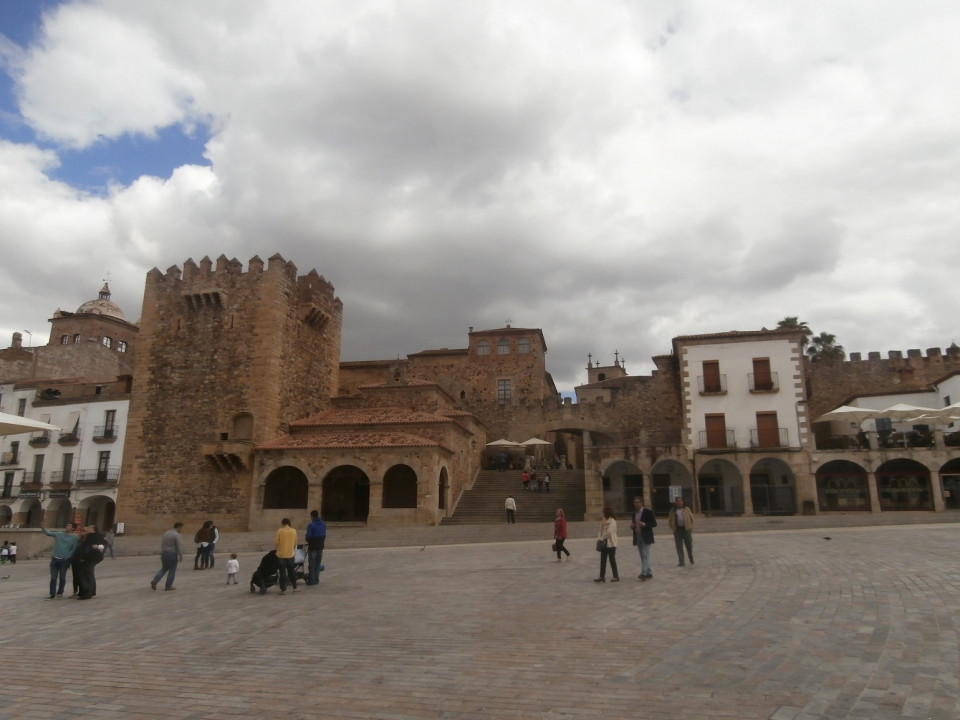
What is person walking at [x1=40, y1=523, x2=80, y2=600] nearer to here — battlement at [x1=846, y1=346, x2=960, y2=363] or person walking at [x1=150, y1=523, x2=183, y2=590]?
person walking at [x1=150, y1=523, x2=183, y2=590]

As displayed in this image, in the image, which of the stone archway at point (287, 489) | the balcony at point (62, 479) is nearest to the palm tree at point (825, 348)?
the stone archway at point (287, 489)

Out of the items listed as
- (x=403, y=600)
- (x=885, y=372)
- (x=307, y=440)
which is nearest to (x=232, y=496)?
(x=307, y=440)

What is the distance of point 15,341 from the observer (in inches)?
1970

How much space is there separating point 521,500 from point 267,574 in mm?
18279

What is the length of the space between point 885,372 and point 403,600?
1485 inches

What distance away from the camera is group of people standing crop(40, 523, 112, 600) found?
38.7 ft

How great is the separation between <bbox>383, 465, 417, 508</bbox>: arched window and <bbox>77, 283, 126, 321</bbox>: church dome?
38.9 metres

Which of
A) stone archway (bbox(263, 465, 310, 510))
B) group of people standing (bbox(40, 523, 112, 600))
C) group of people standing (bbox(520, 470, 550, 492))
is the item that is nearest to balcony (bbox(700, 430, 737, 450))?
group of people standing (bbox(520, 470, 550, 492))

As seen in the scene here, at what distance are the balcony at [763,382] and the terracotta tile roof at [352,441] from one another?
1454cm

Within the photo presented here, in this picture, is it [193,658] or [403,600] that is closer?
[193,658]

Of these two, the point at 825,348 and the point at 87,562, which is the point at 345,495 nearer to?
the point at 87,562

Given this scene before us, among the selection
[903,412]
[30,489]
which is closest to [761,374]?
[903,412]

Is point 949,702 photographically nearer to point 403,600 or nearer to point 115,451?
point 403,600

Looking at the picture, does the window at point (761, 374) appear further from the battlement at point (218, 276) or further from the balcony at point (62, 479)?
the balcony at point (62, 479)
